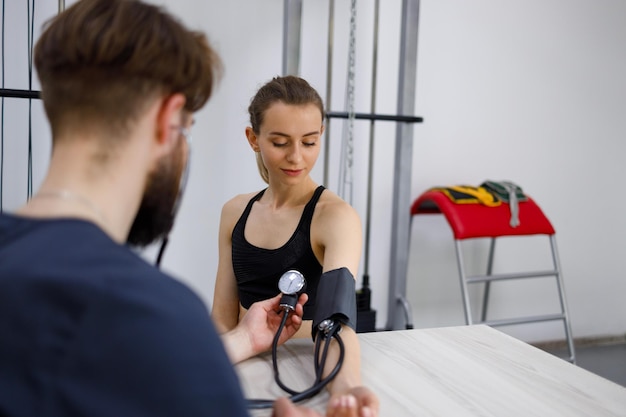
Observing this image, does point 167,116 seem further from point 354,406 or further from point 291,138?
point 291,138

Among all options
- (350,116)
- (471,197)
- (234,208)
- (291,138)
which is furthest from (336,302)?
(471,197)

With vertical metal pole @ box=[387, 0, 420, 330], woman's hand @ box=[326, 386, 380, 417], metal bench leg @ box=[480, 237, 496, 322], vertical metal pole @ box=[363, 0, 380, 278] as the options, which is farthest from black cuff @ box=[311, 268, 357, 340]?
metal bench leg @ box=[480, 237, 496, 322]

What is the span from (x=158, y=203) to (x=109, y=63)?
0.53ft

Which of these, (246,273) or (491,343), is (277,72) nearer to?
(246,273)

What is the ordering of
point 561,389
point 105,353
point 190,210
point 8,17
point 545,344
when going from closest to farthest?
1. point 105,353
2. point 561,389
3. point 8,17
4. point 190,210
5. point 545,344

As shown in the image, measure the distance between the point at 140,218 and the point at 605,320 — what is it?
318 cm

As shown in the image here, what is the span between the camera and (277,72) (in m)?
2.52

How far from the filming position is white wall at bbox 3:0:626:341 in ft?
8.09

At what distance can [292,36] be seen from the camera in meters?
2.29

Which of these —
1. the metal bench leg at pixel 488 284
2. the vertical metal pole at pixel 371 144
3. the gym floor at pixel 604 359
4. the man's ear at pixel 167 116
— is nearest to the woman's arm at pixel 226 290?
the man's ear at pixel 167 116

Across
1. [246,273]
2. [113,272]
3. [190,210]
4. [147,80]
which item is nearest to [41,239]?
[113,272]

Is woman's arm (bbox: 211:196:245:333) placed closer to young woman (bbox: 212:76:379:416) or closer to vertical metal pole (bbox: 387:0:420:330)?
young woman (bbox: 212:76:379:416)

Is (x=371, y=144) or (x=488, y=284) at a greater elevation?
(x=371, y=144)

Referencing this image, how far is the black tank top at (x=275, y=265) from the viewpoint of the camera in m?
1.33
